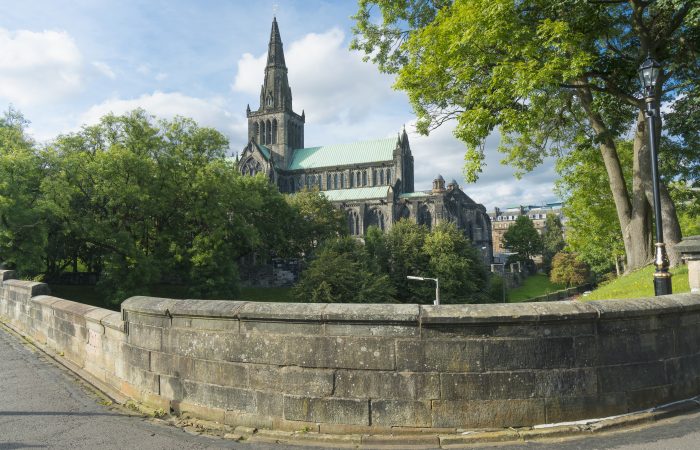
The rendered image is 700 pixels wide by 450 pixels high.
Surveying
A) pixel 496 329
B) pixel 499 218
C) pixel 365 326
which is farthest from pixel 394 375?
pixel 499 218

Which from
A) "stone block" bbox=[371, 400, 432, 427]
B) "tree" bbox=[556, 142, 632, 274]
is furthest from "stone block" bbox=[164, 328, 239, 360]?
"tree" bbox=[556, 142, 632, 274]

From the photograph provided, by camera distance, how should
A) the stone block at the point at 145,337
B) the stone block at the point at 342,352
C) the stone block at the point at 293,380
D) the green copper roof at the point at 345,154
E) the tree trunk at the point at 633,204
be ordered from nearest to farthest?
1. the stone block at the point at 342,352
2. the stone block at the point at 293,380
3. the stone block at the point at 145,337
4. the tree trunk at the point at 633,204
5. the green copper roof at the point at 345,154

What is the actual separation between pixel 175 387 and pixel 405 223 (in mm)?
46379

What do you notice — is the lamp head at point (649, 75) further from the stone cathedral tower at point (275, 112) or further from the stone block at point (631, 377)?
the stone cathedral tower at point (275, 112)

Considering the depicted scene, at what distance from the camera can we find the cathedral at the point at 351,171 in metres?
73.1

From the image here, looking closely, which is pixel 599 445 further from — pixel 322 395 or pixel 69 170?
pixel 69 170

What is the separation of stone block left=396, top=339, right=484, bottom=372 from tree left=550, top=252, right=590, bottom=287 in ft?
213

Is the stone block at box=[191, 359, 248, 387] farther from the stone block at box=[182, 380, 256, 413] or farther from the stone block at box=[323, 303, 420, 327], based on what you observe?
the stone block at box=[323, 303, 420, 327]

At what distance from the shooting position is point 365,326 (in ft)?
14.4

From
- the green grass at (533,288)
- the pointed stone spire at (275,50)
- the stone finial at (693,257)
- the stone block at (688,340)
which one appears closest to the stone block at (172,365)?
the stone block at (688,340)

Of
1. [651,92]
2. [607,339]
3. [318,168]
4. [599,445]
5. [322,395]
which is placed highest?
[318,168]

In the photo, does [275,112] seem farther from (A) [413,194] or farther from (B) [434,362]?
(B) [434,362]

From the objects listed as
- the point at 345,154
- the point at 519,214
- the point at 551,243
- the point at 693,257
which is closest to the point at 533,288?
the point at 551,243

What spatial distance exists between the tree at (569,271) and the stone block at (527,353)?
64.5 m
